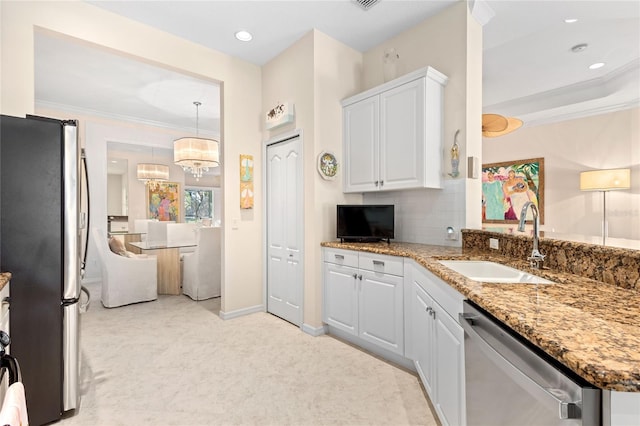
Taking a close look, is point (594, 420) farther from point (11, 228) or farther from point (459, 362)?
point (11, 228)

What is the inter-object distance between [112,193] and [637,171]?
407 inches

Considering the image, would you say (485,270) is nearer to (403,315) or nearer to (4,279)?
(403,315)

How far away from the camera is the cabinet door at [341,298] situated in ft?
9.38

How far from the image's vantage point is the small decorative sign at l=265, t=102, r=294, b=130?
3.42 meters

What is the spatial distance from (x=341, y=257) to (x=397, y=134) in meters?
1.19

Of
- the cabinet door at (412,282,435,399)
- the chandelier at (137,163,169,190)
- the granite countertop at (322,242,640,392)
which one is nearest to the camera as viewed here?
the granite countertop at (322,242,640,392)

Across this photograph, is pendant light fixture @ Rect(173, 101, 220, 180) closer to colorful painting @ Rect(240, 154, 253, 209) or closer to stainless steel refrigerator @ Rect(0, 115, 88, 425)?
colorful painting @ Rect(240, 154, 253, 209)

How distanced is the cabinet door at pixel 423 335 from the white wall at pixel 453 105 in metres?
0.84

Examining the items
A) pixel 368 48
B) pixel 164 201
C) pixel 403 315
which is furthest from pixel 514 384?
pixel 164 201

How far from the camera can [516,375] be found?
3.12 ft

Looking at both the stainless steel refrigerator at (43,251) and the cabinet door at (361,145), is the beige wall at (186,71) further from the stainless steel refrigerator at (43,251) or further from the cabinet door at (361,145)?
the cabinet door at (361,145)

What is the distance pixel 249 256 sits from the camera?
3797 millimetres

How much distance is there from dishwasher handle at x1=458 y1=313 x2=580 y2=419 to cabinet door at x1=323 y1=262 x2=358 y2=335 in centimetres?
152

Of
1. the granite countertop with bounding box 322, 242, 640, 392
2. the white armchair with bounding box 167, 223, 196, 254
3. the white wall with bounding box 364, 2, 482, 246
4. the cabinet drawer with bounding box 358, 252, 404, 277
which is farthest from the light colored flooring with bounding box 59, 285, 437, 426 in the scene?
the white armchair with bounding box 167, 223, 196, 254
